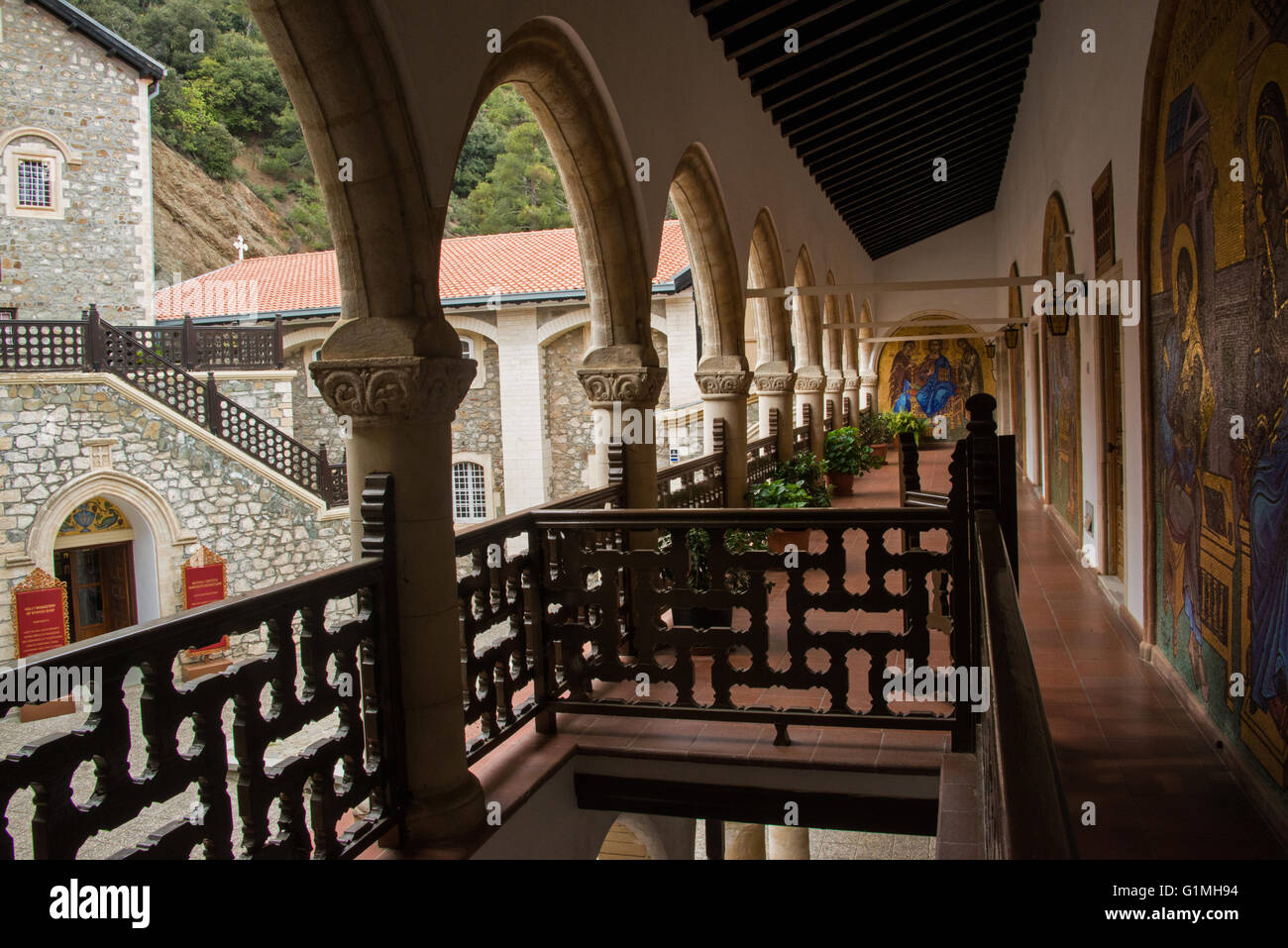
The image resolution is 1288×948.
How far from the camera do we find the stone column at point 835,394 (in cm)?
1692

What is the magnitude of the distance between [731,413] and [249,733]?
6.24m

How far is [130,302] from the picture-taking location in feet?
63.5

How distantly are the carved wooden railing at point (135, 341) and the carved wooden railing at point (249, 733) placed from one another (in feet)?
42.3

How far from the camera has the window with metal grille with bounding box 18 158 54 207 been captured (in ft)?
60.6

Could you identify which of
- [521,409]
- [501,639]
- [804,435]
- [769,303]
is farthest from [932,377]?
[501,639]

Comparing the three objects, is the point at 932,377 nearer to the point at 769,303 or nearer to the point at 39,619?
the point at 769,303

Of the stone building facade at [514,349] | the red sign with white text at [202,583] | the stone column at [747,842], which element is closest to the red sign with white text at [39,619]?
the red sign with white text at [202,583]

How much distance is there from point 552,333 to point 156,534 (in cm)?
807

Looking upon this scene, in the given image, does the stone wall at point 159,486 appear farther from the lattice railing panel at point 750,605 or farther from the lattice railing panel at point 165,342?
the lattice railing panel at point 750,605

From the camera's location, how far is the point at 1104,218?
6.55m

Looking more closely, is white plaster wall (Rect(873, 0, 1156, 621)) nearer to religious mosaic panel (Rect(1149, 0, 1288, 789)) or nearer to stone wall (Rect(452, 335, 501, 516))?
religious mosaic panel (Rect(1149, 0, 1288, 789))

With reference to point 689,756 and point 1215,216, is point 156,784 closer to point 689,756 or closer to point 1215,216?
point 689,756
